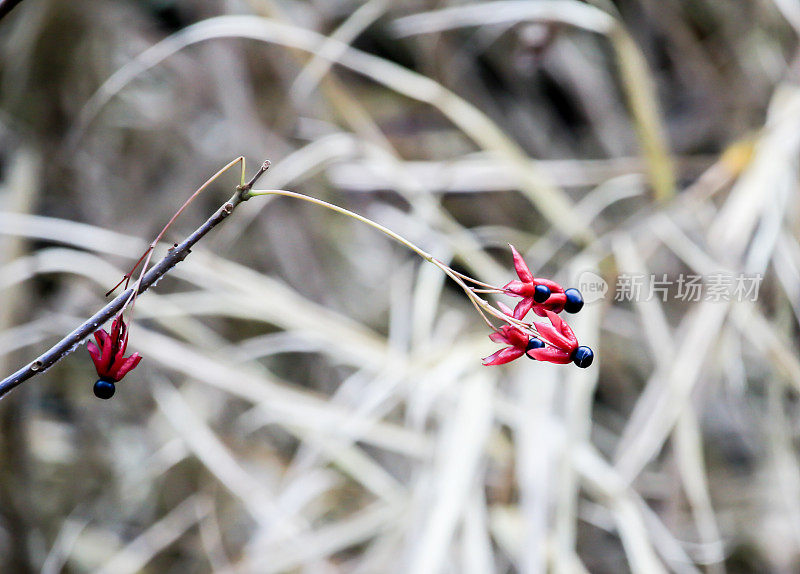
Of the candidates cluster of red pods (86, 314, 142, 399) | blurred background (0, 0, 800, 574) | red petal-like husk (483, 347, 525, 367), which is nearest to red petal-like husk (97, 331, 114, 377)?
cluster of red pods (86, 314, 142, 399)

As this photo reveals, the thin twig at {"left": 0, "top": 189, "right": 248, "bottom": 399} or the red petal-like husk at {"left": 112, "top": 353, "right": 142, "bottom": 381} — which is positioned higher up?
the red petal-like husk at {"left": 112, "top": 353, "right": 142, "bottom": 381}

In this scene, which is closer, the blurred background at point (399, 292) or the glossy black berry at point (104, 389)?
the glossy black berry at point (104, 389)

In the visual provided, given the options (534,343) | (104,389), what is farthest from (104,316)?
(534,343)

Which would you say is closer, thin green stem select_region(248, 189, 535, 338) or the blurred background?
thin green stem select_region(248, 189, 535, 338)

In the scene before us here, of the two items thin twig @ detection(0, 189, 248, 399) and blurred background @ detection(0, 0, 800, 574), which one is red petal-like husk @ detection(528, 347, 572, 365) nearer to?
thin twig @ detection(0, 189, 248, 399)

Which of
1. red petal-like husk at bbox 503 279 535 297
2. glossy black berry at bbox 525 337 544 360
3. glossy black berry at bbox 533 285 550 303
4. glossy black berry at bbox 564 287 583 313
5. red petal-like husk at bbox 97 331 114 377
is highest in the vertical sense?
red petal-like husk at bbox 97 331 114 377

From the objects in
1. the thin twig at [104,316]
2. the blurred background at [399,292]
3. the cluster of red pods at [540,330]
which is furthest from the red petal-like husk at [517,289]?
the blurred background at [399,292]

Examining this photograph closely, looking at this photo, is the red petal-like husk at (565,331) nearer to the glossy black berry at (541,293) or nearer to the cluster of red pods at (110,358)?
the glossy black berry at (541,293)

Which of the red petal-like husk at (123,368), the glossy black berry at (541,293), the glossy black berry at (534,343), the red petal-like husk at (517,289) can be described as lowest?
the glossy black berry at (534,343)
